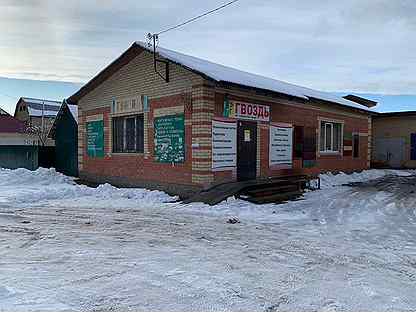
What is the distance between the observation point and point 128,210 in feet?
32.3

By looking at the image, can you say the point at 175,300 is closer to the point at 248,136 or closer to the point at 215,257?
the point at 215,257

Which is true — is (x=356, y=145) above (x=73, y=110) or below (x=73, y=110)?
below

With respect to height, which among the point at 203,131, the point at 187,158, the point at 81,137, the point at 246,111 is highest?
the point at 246,111

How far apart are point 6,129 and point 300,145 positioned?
34.8m

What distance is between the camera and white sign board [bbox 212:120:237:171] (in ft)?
38.2

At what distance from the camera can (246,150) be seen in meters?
12.8

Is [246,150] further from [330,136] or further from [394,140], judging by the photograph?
[394,140]

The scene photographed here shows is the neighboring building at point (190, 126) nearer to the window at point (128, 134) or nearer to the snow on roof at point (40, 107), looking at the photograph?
the window at point (128, 134)

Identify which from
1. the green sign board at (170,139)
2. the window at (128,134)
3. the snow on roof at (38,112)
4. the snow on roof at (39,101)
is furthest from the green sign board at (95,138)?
the snow on roof at (39,101)

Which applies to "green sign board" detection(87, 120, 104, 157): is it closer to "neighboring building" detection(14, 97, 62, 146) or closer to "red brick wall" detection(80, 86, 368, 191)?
"red brick wall" detection(80, 86, 368, 191)

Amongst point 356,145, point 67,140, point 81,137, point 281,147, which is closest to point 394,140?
point 356,145

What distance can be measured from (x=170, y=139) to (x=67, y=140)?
8.74 meters

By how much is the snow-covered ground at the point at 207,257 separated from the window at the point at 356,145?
910 cm

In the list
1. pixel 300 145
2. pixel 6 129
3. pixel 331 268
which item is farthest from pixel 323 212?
pixel 6 129
